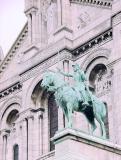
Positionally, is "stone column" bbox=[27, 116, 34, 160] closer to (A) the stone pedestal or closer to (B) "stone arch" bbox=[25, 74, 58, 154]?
(B) "stone arch" bbox=[25, 74, 58, 154]

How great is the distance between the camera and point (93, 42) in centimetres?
4353

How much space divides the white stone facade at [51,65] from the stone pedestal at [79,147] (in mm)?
4469

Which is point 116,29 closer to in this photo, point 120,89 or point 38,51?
point 120,89

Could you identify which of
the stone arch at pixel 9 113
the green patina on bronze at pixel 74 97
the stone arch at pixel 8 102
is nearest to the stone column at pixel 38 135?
the stone arch at pixel 8 102

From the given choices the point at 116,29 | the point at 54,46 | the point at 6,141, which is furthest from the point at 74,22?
the point at 6,141

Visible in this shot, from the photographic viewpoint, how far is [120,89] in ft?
132

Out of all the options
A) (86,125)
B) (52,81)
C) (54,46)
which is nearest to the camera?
(52,81)

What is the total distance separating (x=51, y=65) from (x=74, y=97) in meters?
9.93

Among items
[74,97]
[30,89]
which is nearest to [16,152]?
[30,89]

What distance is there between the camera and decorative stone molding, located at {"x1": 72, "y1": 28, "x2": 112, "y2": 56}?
42.7 m

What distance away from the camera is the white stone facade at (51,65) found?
41812 mm

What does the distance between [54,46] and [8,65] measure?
635cm

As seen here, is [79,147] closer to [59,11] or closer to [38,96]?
[38,96]

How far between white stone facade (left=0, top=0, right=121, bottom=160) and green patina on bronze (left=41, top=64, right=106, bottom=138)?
3.39 metres
